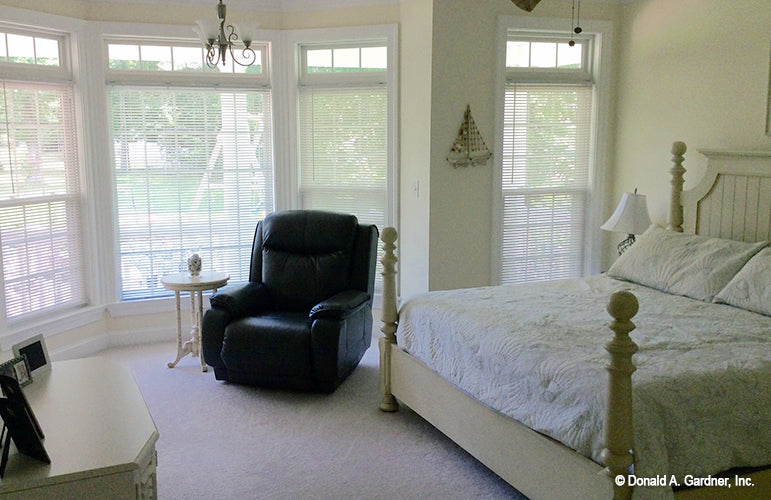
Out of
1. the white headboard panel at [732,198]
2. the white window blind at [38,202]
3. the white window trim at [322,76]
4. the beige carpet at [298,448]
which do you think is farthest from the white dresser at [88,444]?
the white headboard panel at [732,198]

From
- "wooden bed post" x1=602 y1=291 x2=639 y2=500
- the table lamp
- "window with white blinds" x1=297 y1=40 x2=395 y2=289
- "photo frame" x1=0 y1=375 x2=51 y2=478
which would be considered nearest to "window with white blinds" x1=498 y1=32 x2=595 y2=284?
the table lamp

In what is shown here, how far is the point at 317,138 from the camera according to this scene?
5418 millimetres

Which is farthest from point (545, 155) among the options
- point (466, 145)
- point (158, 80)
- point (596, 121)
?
point (158, 80)

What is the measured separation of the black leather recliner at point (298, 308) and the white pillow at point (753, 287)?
6.69ft

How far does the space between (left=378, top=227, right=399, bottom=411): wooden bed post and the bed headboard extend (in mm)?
1953

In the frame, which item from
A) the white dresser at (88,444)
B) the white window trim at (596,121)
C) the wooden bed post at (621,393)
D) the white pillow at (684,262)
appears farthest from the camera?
the white window trim at (596,121)

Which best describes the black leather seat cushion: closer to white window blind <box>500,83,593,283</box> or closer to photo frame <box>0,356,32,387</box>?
photo frame <box>0,356,32,387</box>

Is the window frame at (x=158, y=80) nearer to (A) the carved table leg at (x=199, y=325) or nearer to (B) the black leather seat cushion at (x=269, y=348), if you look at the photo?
(A) the carved table leg at (x=199, y=325)

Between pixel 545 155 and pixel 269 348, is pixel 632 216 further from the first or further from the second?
pixel 269 348

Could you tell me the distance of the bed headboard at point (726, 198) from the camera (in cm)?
396

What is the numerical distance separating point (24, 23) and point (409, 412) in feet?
11.0

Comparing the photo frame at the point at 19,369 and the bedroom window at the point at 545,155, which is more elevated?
the bedroom window at the point at 545,155

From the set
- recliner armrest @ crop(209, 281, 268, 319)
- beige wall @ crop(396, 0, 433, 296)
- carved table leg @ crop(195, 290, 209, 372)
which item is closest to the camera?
recliner armrest @ crop(209, 281, 268, 319)

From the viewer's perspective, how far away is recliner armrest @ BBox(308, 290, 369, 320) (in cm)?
407
